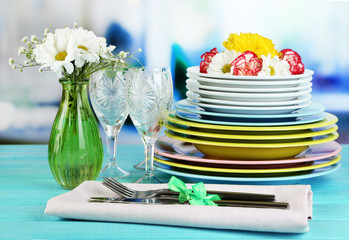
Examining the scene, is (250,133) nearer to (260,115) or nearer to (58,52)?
(260,115)

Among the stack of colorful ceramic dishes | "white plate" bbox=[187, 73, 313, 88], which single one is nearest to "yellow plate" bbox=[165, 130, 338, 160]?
the stack of colorful ceramic dishes

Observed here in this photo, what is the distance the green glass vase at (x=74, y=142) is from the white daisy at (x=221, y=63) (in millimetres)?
239

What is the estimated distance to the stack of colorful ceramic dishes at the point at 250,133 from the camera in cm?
87

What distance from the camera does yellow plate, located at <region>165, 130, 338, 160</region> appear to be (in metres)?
0.87

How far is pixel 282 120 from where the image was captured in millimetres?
928

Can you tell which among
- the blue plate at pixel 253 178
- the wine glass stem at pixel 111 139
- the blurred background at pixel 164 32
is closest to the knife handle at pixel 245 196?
the blue plate at pixel 253 178

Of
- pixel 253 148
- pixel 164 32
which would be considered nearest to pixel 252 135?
pixel 253 148

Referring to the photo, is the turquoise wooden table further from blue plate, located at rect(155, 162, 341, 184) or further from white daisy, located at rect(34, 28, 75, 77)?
white daisy, located at rect(34, 28, 75, 77)

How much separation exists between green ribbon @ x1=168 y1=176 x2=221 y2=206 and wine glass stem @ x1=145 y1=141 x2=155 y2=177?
16cm

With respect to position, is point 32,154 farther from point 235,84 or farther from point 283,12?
point 283,12

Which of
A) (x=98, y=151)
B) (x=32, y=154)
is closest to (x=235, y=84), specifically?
(x=98, y=151)

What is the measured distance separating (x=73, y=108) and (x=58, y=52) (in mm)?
106

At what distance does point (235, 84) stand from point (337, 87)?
1.39 m

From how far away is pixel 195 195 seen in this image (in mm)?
734
